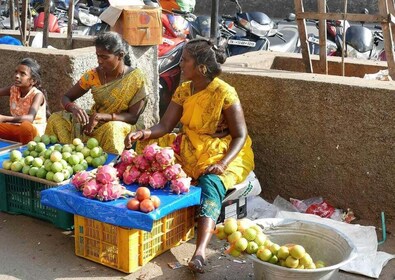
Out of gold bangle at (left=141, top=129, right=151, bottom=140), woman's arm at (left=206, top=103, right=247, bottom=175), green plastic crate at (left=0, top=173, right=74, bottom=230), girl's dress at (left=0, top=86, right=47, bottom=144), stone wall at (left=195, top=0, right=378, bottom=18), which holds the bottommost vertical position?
stone wall at (left=195, top=0, right=378, bottom=18)

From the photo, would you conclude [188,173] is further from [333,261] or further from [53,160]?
[333,261]

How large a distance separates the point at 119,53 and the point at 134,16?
97 centimetres

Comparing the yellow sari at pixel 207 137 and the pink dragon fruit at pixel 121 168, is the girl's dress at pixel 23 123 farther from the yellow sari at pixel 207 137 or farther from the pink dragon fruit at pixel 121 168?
the yellow sari at pixel 207 137

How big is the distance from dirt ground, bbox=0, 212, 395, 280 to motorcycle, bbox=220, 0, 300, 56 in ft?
13.5

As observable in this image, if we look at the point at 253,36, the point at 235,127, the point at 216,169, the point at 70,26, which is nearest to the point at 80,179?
the point at 216,169

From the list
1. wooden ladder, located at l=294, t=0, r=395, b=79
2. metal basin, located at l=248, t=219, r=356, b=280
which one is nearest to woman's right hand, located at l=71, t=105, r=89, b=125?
metal basin, located at l=248, t=219, r=356, b=280

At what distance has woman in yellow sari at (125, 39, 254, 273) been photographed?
13.6ft

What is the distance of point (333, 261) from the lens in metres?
3.64

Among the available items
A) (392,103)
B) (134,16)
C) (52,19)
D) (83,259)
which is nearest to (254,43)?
(134,16)

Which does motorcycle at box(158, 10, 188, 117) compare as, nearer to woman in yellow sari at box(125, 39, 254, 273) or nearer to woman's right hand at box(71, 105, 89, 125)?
woman's right hand at box(71, 105, 89, 125)

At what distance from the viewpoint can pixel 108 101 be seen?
4.92 metres

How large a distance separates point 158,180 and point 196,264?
59 cm

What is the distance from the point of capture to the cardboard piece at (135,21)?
18.6 feet

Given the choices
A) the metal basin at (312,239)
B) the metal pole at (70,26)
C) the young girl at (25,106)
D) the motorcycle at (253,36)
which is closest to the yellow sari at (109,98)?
the young girl at (25,106)
